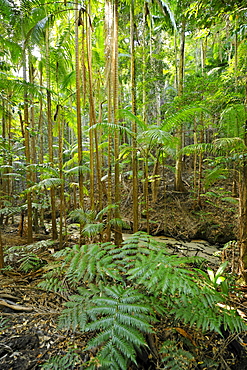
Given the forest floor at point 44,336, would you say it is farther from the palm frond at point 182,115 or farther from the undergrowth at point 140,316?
the palm frond at point 182,115

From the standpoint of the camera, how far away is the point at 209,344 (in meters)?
1.72

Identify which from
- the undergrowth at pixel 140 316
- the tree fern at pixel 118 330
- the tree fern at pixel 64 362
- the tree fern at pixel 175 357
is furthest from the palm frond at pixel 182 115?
the tree fern at pixel 64 362

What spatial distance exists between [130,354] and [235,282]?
2.17m

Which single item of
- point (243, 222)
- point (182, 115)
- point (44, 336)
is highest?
point (182, 115)

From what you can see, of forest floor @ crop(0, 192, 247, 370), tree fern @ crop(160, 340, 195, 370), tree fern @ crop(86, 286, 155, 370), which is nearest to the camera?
tree fern @ crop(86, 286, 155, 370)

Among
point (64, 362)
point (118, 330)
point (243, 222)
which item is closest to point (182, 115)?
point (243, 222)

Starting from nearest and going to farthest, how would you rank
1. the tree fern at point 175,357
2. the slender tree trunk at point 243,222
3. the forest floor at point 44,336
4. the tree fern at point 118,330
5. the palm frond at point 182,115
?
the tree fern at point 118,330 → the tree fern at point 175,357 → the forest floor at point 44,336 → the slender tree trunk at point 243,222 → the palm frond at point 182,115

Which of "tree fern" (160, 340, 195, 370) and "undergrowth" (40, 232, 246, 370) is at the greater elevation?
"undergrowth" (40, 232, 246, 370)

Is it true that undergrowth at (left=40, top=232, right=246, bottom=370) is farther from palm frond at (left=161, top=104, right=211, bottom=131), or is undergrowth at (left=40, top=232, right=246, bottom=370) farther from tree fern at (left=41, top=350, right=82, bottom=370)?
palm frond at (left=161, top=104, right=211, bottom=131)

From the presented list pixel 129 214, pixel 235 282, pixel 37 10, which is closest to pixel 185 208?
pixel 129 214

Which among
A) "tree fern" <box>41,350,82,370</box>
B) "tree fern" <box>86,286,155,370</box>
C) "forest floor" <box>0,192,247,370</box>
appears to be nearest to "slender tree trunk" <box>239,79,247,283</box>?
"forest floor" <box>0,192,247,370</box>

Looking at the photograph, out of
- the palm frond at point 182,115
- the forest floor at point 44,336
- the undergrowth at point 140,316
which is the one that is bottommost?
the forest floor at point 44,336

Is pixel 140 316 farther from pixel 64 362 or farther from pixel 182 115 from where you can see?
pixel 182 115

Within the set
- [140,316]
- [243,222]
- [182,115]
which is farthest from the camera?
[182,115]
